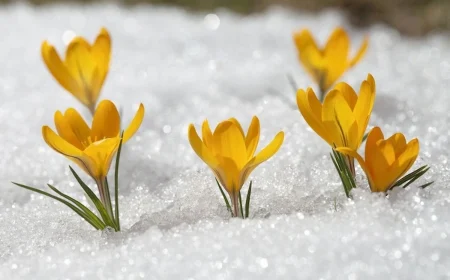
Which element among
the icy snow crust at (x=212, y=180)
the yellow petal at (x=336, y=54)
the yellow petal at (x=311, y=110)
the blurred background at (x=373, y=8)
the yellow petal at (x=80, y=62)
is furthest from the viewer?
the blurred background at (x=373, y=8)

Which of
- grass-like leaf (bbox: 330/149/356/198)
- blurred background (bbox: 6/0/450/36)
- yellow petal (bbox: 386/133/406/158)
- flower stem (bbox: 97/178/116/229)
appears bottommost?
blurred background (bbox: 6/0/450/36)

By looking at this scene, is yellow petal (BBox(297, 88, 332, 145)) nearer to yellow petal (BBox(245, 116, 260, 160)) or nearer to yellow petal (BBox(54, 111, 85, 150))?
yellow petal (BBox(245, 116, 260, 160))

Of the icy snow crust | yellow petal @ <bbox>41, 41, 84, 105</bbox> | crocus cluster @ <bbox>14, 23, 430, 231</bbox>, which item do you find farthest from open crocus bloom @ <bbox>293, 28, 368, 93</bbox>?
yellow petal @ <bbox>41, 41, 84, 105</bbox>

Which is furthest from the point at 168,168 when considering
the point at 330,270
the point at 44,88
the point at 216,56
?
the point at 216,56

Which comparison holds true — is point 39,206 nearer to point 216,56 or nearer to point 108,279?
point 108,279

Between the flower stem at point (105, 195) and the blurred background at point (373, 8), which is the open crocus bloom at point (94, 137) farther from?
the blurred background at point (373, 8)

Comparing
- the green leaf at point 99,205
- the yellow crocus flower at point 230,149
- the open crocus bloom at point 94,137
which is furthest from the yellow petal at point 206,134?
the green leaf at point 99,205
